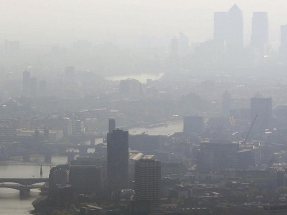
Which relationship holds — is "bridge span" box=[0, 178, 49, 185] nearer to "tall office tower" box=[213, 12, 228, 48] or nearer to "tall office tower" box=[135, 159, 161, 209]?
"tall office tower" box=[135, 159, 161, 209]

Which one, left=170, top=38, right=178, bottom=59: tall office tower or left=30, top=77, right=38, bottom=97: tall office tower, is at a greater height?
left=170, top=38, right=178, bottom=59: tall office tower

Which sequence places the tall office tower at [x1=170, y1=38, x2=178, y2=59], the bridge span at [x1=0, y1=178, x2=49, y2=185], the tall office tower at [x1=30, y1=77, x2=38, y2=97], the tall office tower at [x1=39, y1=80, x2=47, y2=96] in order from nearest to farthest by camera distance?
the bridge span at [x1=0, y1=178, x2=49, y2=185] → the tall office tower at [x1=30, y1=77, x2=38, y2=97] → the tall office tower at [x1=39, y1=80, x2=47, y2=96] → the tall office tower at [x1=170, y1=38, x2=178, y2=59]

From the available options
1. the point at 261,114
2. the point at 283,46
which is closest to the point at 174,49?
the point at 283,46

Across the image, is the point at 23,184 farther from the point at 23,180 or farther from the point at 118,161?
the point at 118,161

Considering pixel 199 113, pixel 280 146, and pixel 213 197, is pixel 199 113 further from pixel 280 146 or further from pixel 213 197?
pixel 213 197

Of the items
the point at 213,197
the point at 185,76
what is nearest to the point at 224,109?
the point at 185,76

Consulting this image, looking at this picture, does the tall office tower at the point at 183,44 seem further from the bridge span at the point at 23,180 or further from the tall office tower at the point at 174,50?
the bridge span at the point at 23,180

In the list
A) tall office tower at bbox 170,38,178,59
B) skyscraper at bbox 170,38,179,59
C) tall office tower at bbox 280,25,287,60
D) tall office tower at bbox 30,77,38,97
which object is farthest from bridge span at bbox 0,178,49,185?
tall office tower at bbox 280,25,287,60
